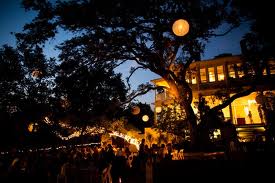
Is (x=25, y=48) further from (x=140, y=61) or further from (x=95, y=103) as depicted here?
(x=140, y=61)

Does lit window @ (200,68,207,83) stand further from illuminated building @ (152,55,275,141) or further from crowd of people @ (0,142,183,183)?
crowd of people @ (0,142,183,183)

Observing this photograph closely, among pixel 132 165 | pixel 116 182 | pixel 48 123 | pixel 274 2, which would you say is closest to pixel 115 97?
pixel 132 165

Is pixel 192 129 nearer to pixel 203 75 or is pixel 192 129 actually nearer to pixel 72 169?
pixel 72 169

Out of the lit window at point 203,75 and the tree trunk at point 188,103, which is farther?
the lit window at point 203,75

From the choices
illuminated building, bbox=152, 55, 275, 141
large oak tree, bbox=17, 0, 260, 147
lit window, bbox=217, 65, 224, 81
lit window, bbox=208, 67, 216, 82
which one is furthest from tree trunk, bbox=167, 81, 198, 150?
lit window, bbox=217, 65, 224, 81

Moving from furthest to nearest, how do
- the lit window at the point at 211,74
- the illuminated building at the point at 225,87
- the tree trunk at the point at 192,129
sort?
the lit window at the point at 211,74 → the illuminated building at the point at 225,87 → the tree trunk at the point at 192,129

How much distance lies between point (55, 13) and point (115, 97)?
5.51 meters

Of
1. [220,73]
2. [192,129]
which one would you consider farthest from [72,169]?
[220,73]

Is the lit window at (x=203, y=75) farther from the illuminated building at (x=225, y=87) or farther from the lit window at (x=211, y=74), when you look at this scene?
the lit window at (x=211, y=74)

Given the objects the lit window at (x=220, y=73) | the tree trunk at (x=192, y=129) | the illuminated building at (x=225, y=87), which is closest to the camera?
the tree trunk at (x=192, y=129)

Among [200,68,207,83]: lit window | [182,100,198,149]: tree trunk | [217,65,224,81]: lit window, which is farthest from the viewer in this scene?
[200,68,207,83]: lit window

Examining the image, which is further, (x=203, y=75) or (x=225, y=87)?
(x=203, y=75)

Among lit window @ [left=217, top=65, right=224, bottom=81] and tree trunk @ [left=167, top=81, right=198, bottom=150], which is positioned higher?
lit window @ [left=217, top=65, right=224, bottom=81]

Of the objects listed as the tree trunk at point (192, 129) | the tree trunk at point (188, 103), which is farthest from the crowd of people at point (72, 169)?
the tree trunk at point (188, 103)
